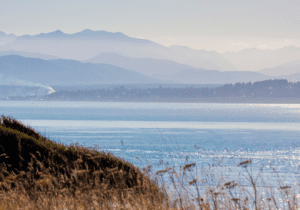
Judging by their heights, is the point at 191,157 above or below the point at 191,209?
below

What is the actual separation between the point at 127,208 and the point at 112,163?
177 inches

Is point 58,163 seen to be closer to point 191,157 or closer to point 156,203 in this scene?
point 156,203

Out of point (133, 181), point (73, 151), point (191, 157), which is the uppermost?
point (73, 151)

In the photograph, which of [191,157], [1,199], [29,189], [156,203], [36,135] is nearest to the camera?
[156,203]

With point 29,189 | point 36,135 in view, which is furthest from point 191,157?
point 29,189

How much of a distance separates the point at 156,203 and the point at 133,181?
11.1ft

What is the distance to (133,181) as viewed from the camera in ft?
40.8

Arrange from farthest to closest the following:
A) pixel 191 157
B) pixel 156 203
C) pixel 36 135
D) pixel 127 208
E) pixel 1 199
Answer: pixel 191 157 < pixel 36 135 < pixel 1 199 < pixel 156 203 < pixel 127 208

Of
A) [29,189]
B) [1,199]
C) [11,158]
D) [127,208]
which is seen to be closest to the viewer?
[127,208]

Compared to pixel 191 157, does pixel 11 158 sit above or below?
above

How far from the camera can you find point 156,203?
29.8 feet

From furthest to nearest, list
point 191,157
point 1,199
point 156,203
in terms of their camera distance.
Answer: point 191,157
point 1,199
point 156,203

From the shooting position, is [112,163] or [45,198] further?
[112,163]

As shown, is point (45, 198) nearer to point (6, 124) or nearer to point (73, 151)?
point (73, 151)
